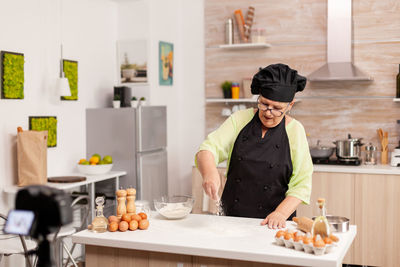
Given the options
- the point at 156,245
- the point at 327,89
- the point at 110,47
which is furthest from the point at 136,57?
the point at 156,245

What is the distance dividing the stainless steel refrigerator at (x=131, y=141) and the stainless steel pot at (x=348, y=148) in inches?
67.6

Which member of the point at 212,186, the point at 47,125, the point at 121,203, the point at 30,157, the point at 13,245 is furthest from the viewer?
the point at 47,125

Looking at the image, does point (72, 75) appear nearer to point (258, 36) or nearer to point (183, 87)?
point (183, 87)

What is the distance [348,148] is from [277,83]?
2.25m

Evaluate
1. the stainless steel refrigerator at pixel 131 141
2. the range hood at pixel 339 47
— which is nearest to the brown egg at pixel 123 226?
the stainless steel refrigerator at pixel 131 141

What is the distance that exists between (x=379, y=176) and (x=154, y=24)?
2666 mm

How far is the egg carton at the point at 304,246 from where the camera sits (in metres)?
1.92

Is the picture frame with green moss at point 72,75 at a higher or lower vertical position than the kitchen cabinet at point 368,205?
higher

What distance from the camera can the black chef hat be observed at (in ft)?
8.21

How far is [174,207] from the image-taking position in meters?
2.59

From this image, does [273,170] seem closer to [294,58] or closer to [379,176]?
[379,176]

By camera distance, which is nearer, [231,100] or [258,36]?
[258,36]

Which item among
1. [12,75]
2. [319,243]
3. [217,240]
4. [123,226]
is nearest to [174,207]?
[123,226]

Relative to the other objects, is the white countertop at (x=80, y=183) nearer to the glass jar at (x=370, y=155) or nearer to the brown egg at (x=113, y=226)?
the brown egg at (x=113, y=226)
